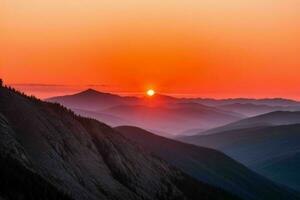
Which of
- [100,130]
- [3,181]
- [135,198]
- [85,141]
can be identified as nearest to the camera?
[3,181]

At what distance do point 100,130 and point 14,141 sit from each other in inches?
1837

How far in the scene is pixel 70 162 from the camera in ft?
272

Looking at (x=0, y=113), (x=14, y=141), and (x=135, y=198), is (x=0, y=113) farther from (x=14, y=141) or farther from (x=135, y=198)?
(x=135, y=198)

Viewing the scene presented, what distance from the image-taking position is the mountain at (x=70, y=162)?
5781 centimetres

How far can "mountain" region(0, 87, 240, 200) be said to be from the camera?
57812 mm

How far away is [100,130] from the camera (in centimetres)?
11538

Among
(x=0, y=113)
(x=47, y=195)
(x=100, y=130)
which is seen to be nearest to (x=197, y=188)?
(x=100, y=130)

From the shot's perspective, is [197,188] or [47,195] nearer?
[47,195]

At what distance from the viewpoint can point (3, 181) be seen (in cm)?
4800

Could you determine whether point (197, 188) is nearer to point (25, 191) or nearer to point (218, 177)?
point (218, 177)

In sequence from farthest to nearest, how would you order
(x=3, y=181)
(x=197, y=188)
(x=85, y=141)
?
1. (x=197, y=188)
2. (x=85, y=141)
3. (x=3, y=181)

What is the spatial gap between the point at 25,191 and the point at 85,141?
51.0 m

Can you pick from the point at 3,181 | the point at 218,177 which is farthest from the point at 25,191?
the point at 218,177

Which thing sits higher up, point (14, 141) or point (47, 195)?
point (14, 141)
